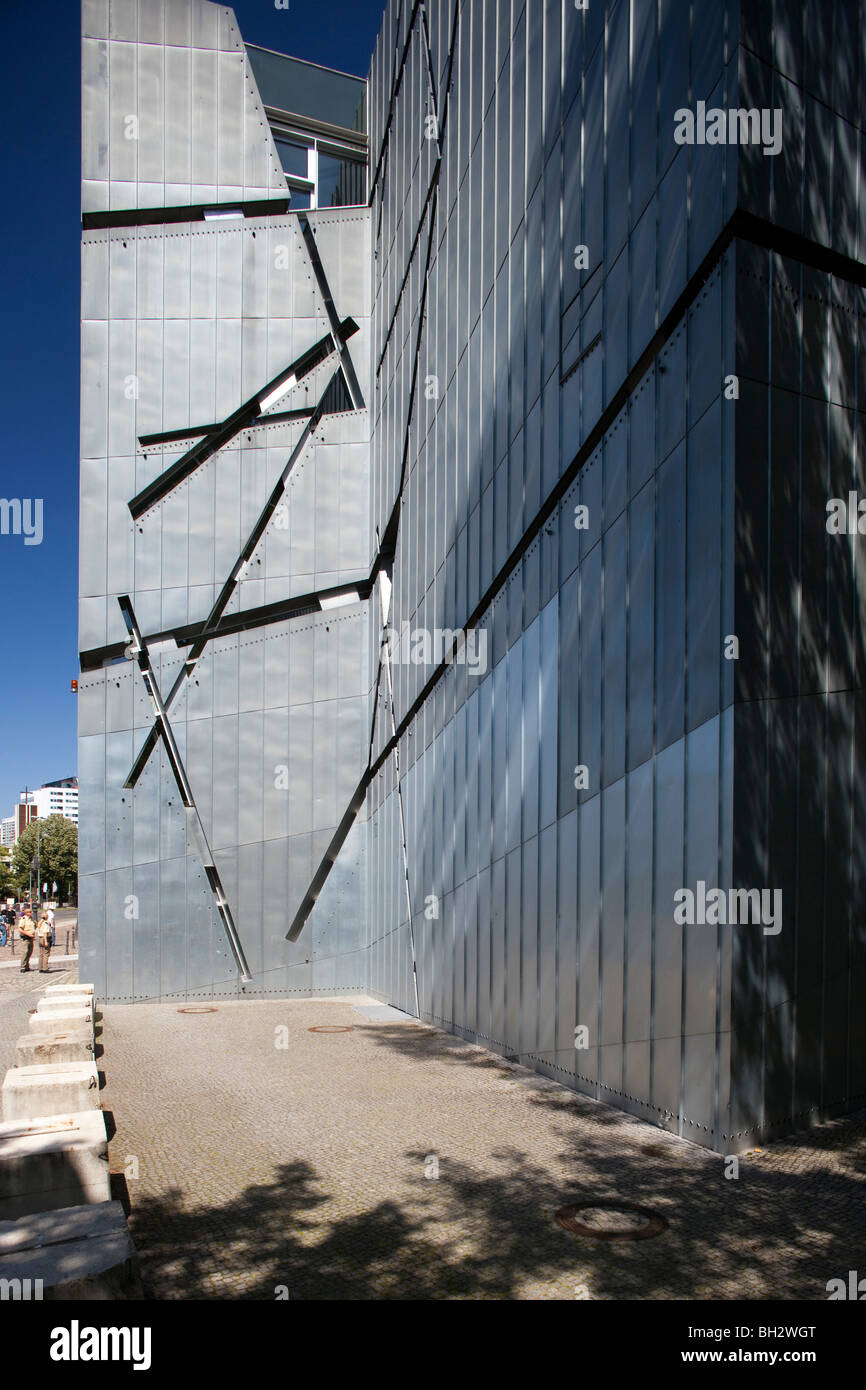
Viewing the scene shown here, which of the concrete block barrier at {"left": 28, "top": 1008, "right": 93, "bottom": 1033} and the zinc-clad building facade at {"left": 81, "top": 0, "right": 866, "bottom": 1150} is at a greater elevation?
the zinc-clad building facade at {"left": 81, "top": 0, "right": 866, "bottom": 1150}

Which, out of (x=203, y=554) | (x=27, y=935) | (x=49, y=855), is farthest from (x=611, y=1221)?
(x=49, y=855)

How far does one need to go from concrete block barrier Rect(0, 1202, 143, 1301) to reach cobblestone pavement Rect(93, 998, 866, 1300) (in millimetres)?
622

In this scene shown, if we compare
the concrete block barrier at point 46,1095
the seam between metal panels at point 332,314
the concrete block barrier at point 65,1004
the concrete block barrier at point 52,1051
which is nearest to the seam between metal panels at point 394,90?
the seam between metal panels at point 332,314

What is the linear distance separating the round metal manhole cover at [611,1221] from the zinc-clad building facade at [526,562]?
1.22m

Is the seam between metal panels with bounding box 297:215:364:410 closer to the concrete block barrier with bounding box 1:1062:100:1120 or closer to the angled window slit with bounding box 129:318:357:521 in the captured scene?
the angled window slit with bounding box 129:318:357:521

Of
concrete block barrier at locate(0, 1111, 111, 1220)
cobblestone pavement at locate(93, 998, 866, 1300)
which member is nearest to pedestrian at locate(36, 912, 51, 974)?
cobblestone pavement at locate(93, 998, 866, 1300)

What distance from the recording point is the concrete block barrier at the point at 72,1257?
13.4 ft

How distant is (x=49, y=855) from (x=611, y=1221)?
3205 inches

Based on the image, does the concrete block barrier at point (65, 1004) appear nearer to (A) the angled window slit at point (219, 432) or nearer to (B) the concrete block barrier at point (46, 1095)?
(B) the concrete block barrier at point (46, 1095)

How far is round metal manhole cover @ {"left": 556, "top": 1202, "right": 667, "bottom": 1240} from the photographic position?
5.44 m

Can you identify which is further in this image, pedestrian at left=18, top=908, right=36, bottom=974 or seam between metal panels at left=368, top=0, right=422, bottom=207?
pedestrian at left=18, top=908, right=36, bottom=974

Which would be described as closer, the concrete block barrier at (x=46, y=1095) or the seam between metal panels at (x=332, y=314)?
the concrete block barrier at (x=46, y=1095)

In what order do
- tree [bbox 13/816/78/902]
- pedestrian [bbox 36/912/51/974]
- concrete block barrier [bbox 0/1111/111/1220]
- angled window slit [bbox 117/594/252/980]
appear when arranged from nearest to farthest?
concrete block barrier [bbox 0/1111/111/1220]
angled window slit [bbox 117/594/252/980]
pedestrian [bbox 36/912/51/974]
tree [bbox 13/816/78/902]
